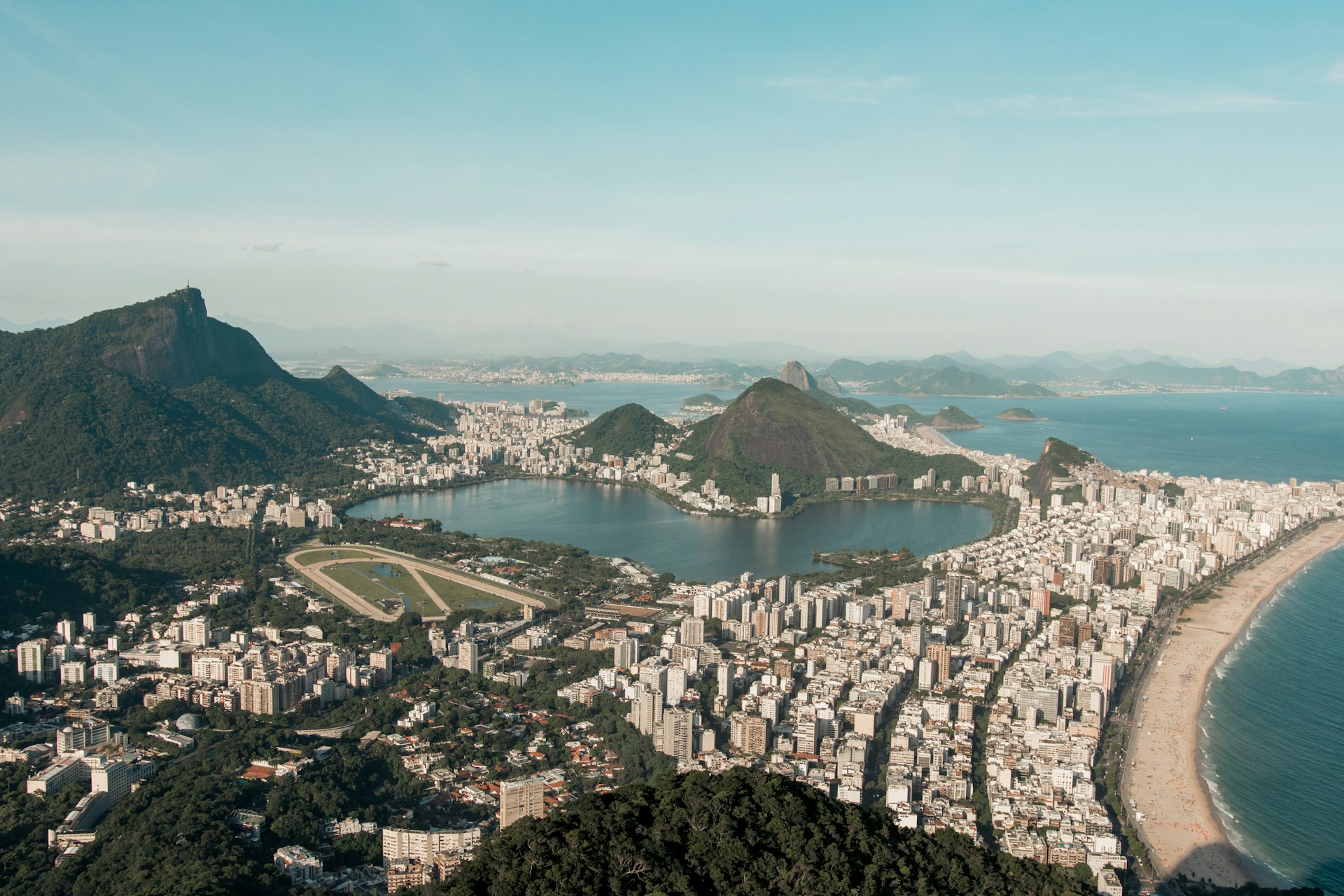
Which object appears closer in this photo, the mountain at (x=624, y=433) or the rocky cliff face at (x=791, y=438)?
the rocky cliff face at (x=791, y=438)

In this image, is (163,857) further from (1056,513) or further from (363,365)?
(363,365)

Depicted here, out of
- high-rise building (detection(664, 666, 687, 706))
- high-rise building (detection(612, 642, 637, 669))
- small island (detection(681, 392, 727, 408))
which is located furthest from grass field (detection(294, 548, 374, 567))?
small island (detection(681, 392, 727, 408))

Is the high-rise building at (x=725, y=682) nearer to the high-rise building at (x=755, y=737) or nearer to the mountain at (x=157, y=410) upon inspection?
the high-rise building at (x=755, y=737)

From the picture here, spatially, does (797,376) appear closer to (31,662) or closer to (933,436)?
(933,436)

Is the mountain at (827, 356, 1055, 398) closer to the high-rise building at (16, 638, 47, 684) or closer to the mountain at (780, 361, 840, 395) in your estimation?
the mountain at (780, 361, 840, 395)

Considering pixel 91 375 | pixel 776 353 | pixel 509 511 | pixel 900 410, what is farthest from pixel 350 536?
pixel 776 353

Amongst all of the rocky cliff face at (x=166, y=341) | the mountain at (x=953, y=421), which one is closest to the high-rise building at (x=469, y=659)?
the rocky cliff face at (x=166, y=341)
